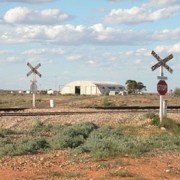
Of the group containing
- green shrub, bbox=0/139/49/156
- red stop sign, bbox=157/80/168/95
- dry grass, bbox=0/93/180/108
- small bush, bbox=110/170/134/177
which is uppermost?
red stop sign, bbox=157/80/168/95

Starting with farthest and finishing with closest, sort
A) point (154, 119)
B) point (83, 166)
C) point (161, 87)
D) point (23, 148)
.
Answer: point (154, 119) → point (161, 87) → point (23, 148) → point (83, 166)

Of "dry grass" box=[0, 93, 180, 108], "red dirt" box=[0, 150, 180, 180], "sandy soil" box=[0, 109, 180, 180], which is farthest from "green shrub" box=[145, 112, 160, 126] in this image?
"dry grass" box=[0, 93, 180, 108]

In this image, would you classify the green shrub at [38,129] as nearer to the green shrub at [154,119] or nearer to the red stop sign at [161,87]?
the green shrub at [154,119]

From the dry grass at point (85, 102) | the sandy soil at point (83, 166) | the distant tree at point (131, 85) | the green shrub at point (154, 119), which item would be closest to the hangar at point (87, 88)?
the distant tree at point (131, 85)

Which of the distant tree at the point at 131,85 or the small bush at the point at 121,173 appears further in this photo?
the distant tree at the point at 131,85

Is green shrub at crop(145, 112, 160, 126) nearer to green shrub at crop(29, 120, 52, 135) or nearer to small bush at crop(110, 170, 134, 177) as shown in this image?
green shrub at crop(29, 120, 52, 135)

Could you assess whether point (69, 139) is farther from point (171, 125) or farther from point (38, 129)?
point (171, 125)

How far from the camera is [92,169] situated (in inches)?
541

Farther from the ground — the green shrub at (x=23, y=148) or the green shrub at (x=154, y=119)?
the green shrub at (x=154, y=119)

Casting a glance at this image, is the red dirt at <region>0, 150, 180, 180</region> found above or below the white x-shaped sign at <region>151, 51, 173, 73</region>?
below

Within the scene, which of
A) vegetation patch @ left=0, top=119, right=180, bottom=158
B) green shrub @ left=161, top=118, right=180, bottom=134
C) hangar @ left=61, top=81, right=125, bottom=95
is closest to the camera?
vegetation patch @ left=0, top=119, right=180, bottom=158

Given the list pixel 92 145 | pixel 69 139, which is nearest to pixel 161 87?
pixel 69 139

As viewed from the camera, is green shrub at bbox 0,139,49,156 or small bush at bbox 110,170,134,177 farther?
green shrub at bbox 0,139,49,156

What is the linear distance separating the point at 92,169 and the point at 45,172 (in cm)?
125
